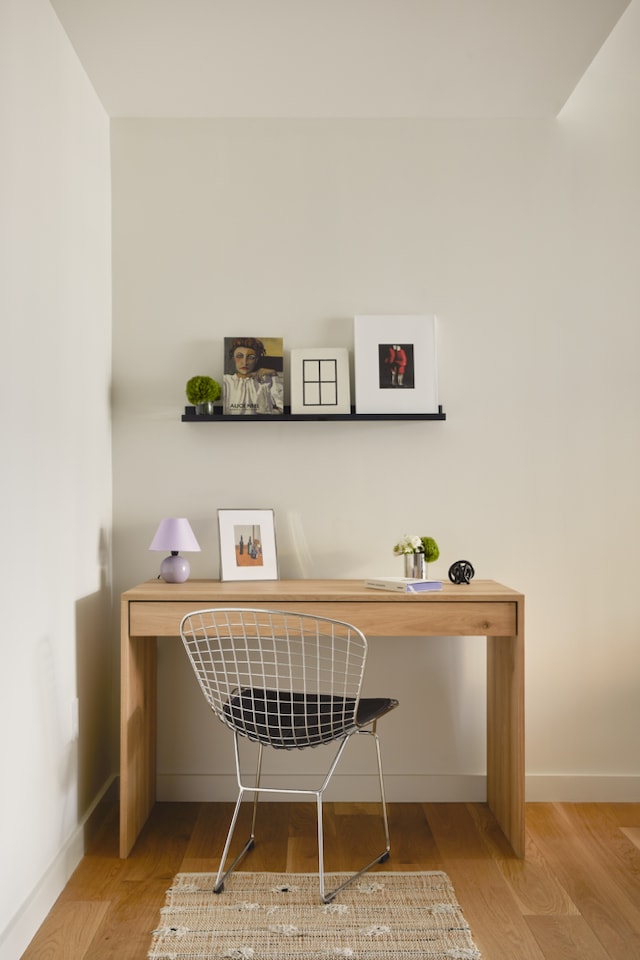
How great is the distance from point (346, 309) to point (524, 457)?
93 centimetres

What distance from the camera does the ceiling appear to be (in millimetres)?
2496

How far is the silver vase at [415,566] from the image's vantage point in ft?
9.69

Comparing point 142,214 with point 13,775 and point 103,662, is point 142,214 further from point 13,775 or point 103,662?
point 13,775

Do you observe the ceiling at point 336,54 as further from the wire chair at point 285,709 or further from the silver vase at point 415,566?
the wire chair at point 285,709

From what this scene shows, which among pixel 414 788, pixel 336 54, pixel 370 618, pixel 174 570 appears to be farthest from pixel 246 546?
pixel 336 54

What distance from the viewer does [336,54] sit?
8.98 feet

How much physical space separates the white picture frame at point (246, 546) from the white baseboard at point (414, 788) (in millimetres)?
821

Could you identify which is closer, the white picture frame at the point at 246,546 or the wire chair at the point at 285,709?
the wire chair at the point at 285,709

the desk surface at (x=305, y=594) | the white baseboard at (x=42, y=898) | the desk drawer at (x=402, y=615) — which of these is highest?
the desk surface at (x=305, y=594)

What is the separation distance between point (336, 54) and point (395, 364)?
1.11 meters

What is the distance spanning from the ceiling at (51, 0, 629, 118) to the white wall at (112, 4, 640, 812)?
14 centimetres

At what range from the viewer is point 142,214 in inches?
127

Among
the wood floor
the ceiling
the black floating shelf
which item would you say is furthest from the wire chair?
the ceiling

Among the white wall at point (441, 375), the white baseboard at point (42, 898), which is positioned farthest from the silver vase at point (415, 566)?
the white baseboard at point (42, 898)
